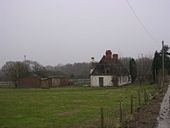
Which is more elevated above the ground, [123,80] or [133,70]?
[133,70]

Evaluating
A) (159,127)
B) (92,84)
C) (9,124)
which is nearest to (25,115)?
(9,124)

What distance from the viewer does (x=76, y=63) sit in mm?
172250

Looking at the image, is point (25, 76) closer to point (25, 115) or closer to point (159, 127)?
point (25, 115)

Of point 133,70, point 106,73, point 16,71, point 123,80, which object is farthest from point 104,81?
point 16,71

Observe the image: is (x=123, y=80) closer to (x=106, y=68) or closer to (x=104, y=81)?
(x=106, y=68)

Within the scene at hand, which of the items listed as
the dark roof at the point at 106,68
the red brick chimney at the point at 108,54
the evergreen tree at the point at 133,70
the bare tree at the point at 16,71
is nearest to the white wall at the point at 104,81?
the dark roof at the point at 106,68

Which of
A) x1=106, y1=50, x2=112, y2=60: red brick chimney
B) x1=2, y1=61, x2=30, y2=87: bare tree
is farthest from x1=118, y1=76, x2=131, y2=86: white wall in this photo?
x1=2, y1=61, x2=30, y2=87: bare tree

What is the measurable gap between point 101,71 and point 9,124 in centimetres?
6090

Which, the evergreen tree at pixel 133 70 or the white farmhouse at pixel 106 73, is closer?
→ the white farmhouse at pixel 106 73

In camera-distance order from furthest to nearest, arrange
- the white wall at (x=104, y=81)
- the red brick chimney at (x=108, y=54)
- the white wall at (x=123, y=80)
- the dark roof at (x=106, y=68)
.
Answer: the red brick chimney at (x=108, y=54)
the white wall at (x=123, y=80)
the dark roof at (x=106, y=68)
the white wall at (x=104, y=81)

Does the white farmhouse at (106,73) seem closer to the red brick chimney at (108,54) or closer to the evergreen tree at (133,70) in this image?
the red brick chimney at (108,54)

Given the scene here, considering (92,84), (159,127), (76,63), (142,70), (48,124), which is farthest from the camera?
(76,63)

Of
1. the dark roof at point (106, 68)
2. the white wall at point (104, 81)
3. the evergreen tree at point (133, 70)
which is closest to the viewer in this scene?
the white wall at point (104, 81)

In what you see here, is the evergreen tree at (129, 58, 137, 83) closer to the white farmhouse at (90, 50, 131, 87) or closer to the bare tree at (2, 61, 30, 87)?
the white farmhouse at (90, 50, 131, 87)
